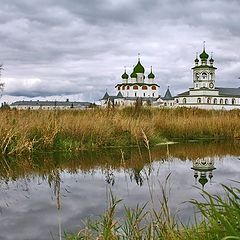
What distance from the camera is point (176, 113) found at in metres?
20.2

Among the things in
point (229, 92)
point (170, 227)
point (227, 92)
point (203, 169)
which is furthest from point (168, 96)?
point (170, 227)

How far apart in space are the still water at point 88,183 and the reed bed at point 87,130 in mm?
641

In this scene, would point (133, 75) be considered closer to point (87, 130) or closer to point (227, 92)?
point (227, 92)

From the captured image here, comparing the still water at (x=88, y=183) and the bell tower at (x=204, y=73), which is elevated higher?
the bell tower at (x=204, y=73)

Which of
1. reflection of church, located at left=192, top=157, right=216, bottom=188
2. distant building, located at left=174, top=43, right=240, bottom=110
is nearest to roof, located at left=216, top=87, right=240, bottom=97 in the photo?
distant building, located at left=174, top=43, right=240, bottom=110

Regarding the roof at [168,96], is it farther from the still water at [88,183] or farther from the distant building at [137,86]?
the still water at [88,183]

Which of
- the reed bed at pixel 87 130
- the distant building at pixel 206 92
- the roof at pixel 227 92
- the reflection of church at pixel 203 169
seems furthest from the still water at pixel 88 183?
the roof at pixel 227 92

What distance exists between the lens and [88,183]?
25.9 ft

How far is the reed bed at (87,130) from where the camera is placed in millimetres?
11531

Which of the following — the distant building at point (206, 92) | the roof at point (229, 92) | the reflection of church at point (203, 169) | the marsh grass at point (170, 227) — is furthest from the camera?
the roof at point (229, 92)

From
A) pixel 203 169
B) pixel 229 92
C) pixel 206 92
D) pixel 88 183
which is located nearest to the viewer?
pixel 88 183

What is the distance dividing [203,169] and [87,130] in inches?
176

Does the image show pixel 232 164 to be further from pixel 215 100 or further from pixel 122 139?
pixel 215 100

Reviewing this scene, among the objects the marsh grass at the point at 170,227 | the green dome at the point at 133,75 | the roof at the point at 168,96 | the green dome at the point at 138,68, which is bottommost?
the marsh grass at the point at 170,227
